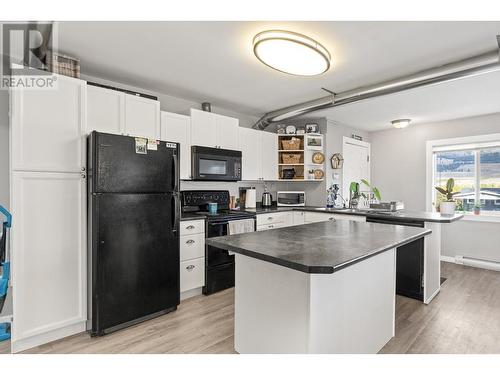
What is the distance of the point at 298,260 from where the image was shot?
1344 mm

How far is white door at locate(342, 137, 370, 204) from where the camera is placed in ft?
16.9

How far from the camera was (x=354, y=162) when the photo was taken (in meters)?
5.36

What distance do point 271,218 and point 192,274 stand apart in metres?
1.40

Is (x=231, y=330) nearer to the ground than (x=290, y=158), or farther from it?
nearer to the ground

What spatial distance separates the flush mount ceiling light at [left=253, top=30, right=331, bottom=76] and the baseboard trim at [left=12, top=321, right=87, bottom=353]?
2737 millimetres

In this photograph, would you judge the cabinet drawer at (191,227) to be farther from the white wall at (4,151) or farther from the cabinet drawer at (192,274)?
Result: the white wall at (4,151)

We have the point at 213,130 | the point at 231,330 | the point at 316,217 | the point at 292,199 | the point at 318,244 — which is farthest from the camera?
the point at 292,199

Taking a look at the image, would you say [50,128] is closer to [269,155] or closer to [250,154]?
[250,154]

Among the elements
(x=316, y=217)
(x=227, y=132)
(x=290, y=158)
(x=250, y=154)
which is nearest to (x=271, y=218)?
(x=316, y=217)

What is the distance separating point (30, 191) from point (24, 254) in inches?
18.9

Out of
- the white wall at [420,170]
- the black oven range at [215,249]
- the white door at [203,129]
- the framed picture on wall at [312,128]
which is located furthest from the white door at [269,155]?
the white wall at [420,170]

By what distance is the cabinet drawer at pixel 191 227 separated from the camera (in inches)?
119

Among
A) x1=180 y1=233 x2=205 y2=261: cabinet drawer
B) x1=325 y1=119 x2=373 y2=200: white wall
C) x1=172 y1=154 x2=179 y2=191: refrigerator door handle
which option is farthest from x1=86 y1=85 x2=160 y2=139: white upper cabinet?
x1=325 y1=119 x2=373 y2=200: white wall
